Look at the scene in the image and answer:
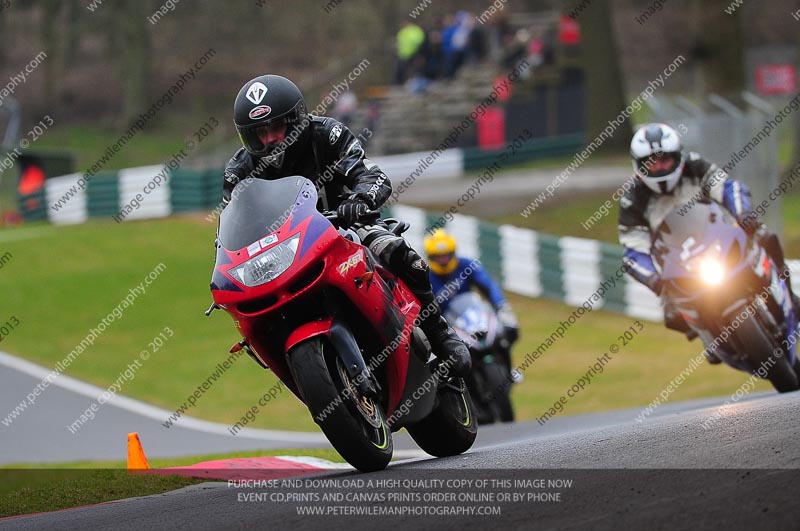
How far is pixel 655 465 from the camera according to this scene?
5688 millimetres

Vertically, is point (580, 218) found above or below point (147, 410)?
below

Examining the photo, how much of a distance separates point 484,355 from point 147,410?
5031 mm

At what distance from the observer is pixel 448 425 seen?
7605 mm

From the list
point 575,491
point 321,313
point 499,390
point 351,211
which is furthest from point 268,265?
point 499,390

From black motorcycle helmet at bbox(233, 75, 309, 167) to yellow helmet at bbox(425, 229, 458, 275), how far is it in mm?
5205

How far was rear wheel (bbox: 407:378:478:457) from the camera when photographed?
757 centimetres

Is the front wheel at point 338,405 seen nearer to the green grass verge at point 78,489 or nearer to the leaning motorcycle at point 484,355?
the green grass verge at point 78,489

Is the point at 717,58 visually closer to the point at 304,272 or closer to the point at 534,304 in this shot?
the point at 534,304

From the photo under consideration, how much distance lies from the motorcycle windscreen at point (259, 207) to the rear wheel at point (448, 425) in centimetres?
151

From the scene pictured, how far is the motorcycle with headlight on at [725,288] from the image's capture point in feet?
32.2

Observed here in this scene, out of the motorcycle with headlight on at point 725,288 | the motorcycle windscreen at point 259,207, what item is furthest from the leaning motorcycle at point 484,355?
the motorcycle windscreen at point 259,207

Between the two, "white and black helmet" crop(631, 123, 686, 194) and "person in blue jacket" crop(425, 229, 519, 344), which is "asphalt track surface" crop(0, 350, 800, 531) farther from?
"person in blue jacket" crop(425, 229, 519, 344)

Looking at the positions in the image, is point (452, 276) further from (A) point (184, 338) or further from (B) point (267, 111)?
(A) point (184, 338)

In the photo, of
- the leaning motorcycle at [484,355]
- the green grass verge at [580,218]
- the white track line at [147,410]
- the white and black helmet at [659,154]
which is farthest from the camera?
the green grass verge at [580,218]
